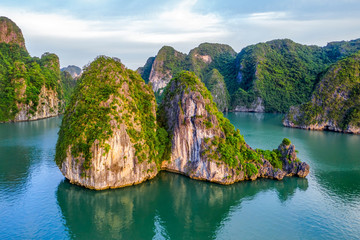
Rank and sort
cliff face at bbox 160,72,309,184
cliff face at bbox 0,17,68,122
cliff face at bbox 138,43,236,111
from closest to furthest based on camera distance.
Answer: cliff face at bbox 160,72,309,184 → cliff face at bbox 0,17,68,122 → cliff face at bbox 138,43,236,111

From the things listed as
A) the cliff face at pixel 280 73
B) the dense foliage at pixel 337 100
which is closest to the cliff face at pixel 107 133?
the dense foliage at pixel 337 100

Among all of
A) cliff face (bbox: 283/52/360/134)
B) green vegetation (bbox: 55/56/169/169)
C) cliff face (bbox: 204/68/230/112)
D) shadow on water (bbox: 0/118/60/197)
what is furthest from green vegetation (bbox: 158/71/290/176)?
cliff face (bbox: 204/68/230/112)

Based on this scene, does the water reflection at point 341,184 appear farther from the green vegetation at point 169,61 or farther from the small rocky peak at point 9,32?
the green vegetation at point 169,61

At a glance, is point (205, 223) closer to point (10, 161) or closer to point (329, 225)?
point (329, 225)

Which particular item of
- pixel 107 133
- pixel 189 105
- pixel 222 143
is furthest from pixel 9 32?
pixel 222 143

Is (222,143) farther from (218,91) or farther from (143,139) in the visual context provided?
(218,91)

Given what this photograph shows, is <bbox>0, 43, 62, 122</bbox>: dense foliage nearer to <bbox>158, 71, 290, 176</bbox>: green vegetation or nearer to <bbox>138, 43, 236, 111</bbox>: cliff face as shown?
<bbox>158, 71, 290, 176</bbox>: green vegetation
